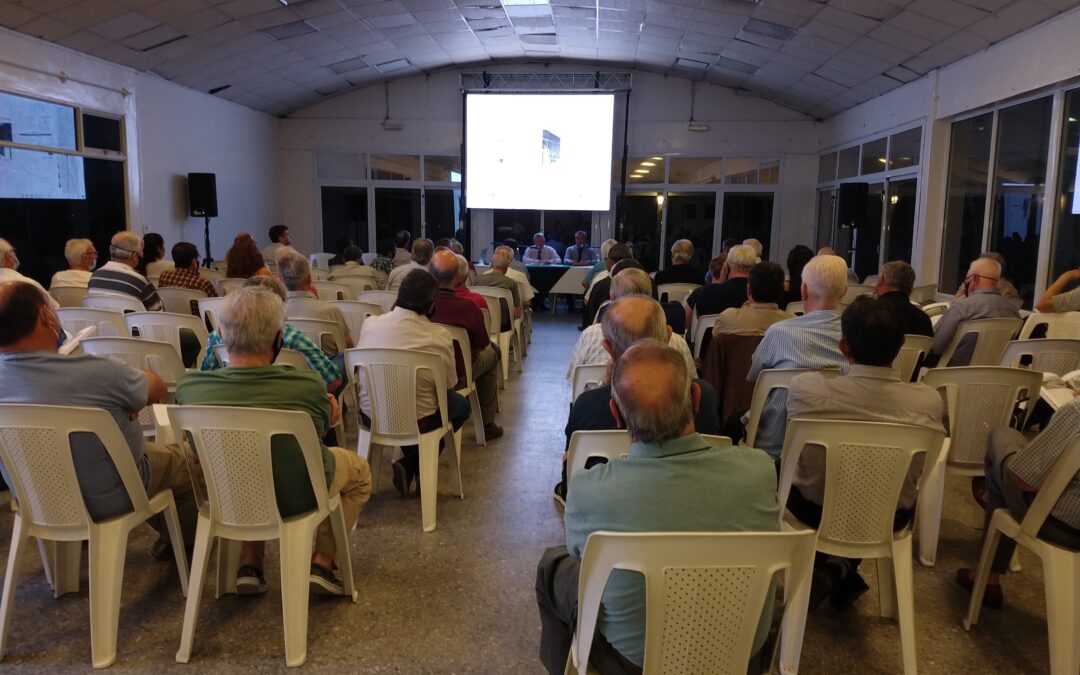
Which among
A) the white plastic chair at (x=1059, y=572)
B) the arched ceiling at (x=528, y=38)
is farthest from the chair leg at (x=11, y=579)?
the arched ceiling at (x=528, y=38)

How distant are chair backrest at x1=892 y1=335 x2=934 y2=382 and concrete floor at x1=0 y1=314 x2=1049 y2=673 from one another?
2.80 feet

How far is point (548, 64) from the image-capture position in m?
13.1

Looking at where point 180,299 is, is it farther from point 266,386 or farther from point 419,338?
point 266,386

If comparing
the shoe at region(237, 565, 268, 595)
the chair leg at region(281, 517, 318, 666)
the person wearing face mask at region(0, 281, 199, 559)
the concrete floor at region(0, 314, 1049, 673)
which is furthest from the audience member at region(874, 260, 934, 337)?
the person wearing face mask at region(0, 281, 199, 559)

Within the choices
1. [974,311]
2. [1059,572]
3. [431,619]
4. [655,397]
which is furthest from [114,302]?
[974,311]

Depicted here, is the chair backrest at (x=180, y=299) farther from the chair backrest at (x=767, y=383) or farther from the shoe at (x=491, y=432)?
the chair backrest at (x=767, y=383)

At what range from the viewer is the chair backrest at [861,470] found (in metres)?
2.31

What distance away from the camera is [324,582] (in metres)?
2.73

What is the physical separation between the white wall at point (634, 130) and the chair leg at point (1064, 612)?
11.5 metres

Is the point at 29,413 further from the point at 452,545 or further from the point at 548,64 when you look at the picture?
the point at 548,64

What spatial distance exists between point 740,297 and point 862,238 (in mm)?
7220

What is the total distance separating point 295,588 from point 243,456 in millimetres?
449

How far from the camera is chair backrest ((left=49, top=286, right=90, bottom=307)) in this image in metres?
5.47

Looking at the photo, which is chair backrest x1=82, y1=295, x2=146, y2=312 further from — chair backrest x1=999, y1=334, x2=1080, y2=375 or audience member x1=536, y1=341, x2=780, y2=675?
chair backrest x1=999, y1=334, x2=1080, y2=375
